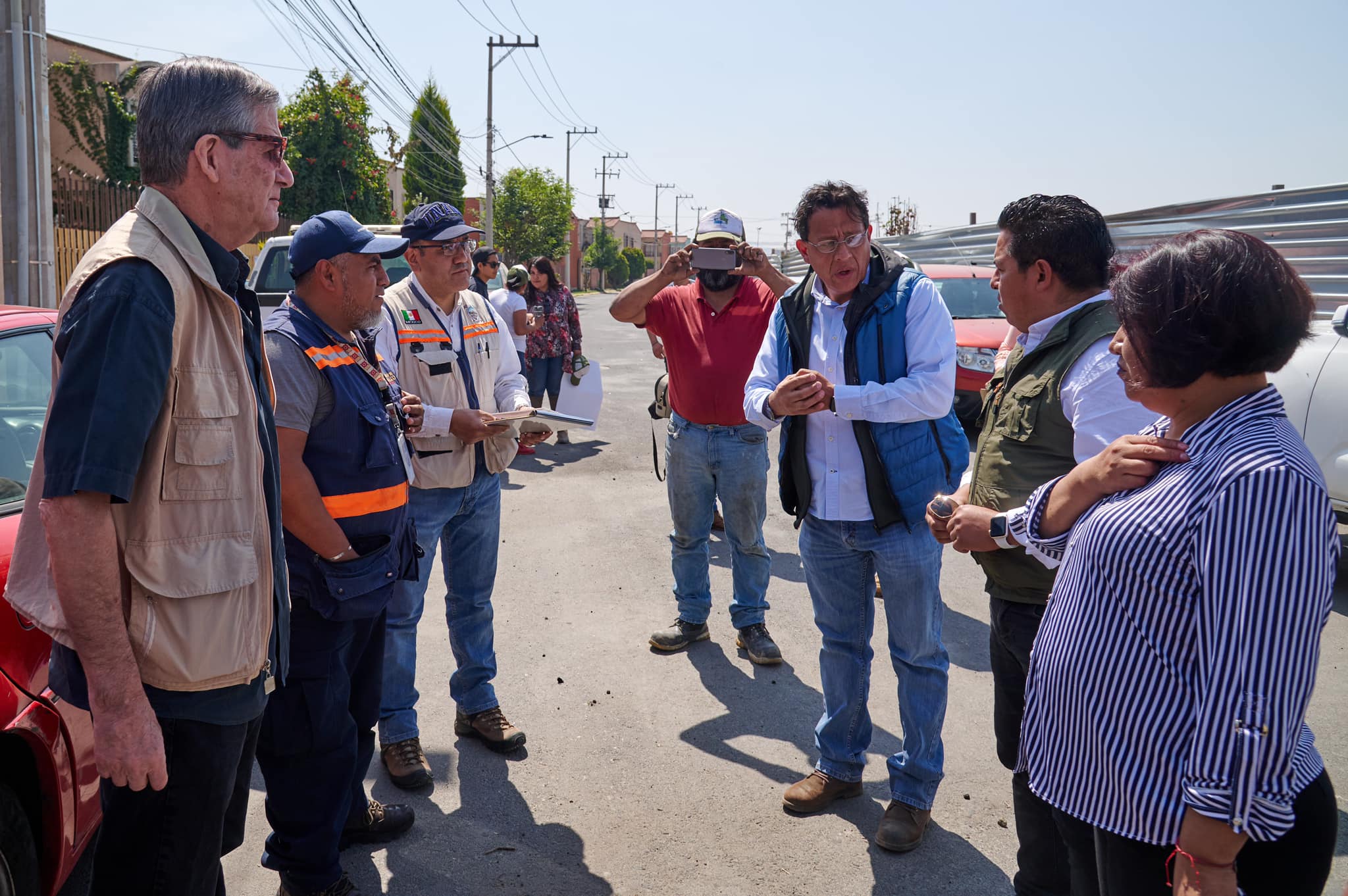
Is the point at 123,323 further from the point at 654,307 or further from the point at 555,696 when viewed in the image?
the point at 654,307

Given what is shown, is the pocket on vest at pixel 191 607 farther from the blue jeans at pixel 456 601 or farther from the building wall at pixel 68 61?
the building wall at pixel 68 61

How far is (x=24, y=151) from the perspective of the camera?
8312mm

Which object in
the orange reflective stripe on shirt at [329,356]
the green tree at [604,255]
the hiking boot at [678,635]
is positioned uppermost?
the green tree at [604,255]

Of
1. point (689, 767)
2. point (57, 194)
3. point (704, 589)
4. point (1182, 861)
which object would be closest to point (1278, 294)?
point (1182, 861)

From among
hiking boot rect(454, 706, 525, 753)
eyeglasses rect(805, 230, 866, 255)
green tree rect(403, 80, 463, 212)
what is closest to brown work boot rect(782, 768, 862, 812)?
hiking boot rect(454, 706, 525, 753)

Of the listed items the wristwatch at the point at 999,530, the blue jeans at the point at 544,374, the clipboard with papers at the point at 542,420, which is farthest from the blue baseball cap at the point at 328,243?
the blue jeans at the point at 544,374

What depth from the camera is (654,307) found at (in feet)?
16.6

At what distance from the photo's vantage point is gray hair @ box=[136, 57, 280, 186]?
198 cm

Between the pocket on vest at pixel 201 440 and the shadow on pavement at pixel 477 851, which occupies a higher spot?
the pocket on vest at pixel 201 440

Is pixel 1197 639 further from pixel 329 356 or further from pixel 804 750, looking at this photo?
pixel 804 750

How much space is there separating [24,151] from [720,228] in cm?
701

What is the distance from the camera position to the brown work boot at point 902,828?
3279 millimetres

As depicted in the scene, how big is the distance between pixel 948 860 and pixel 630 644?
2257 mm

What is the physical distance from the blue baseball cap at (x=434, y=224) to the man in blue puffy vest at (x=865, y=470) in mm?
1370
